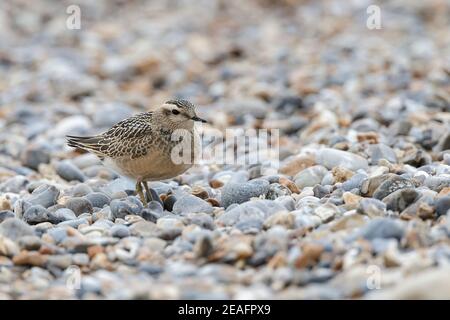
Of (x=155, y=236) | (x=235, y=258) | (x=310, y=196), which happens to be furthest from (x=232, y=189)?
(x=235, y=258)

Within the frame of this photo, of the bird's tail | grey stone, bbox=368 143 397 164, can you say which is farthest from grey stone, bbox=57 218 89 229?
grey stone, bbox=368 143 397 164

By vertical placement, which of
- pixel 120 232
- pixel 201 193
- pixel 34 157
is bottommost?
pixel 120 232

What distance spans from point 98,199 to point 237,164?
2.76m

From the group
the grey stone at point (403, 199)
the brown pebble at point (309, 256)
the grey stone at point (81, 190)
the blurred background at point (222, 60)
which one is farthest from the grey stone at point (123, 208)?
the blurred background at point (222, 60)

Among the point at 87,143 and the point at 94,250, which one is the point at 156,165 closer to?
the point at 87,143

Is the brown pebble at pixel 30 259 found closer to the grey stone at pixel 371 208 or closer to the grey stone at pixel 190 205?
the grey stone at pixel 190 205

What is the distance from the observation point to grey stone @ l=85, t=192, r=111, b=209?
9.25 m

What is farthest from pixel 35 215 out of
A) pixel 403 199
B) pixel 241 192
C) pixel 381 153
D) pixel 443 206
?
pixel 381 153

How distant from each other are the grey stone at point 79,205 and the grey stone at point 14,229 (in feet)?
3.73

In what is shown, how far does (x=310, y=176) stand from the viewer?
9.78 metres

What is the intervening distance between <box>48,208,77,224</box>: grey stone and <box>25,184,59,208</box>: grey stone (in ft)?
1.45

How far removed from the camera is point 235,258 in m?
6.92

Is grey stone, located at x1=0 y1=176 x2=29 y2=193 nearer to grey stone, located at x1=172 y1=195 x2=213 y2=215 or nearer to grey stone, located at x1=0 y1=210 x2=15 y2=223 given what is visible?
grey stone, located at x1=0 y1=210 x2=15 y2=223

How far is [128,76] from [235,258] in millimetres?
11422
